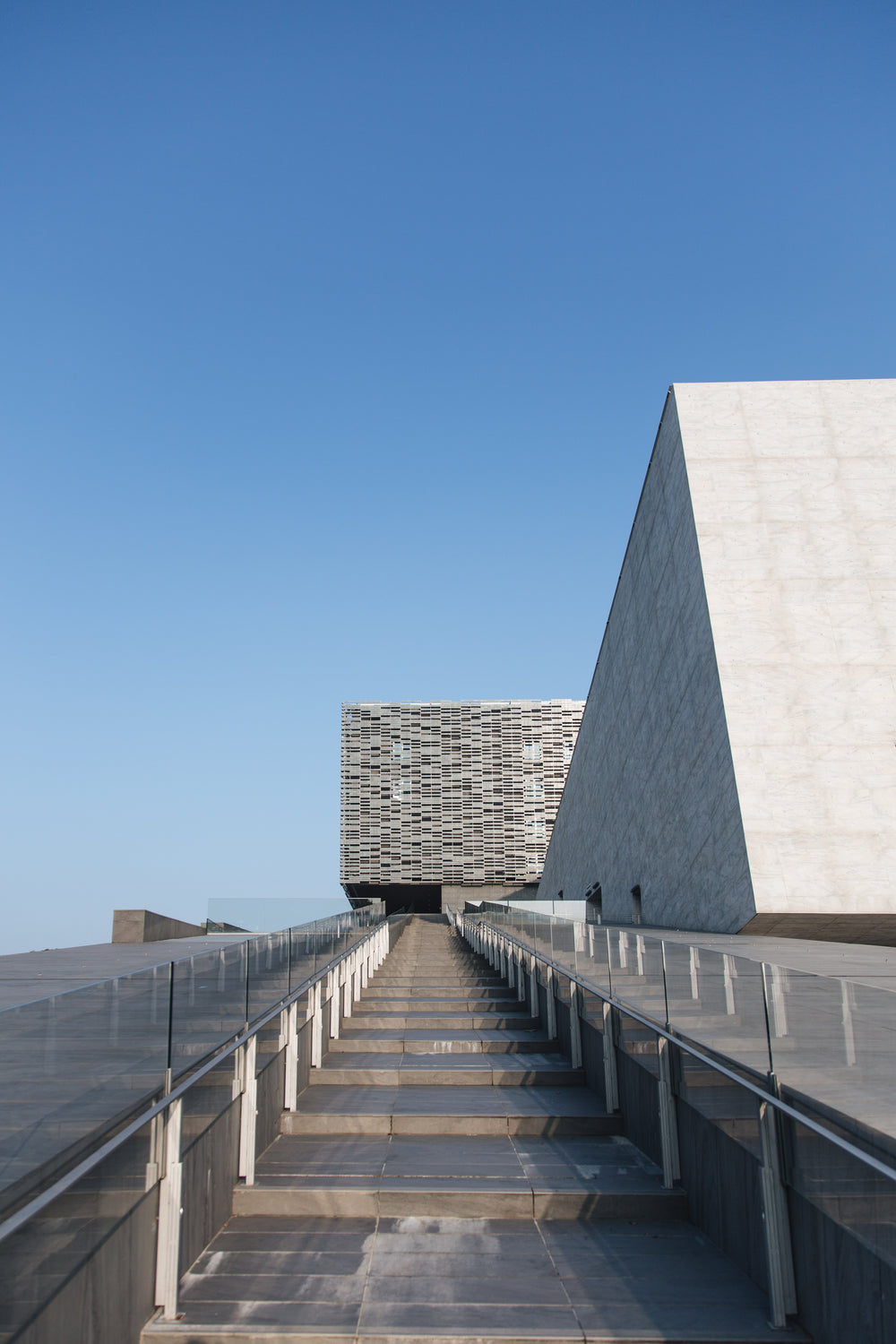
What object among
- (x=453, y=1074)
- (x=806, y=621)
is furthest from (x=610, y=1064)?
(x=806, y=621)

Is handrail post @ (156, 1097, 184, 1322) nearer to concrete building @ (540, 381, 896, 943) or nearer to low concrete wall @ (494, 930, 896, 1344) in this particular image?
low concrete wall @ (494, 930, 896, 1344)

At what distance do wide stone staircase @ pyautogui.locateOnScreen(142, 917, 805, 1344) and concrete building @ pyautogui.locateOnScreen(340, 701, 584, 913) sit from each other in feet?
186

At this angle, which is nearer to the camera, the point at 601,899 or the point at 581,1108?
the point at 581,1108

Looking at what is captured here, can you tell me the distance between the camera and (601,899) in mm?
31781

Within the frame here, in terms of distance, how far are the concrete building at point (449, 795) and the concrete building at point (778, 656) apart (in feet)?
141

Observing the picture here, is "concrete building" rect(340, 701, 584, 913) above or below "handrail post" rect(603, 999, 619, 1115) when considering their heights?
above

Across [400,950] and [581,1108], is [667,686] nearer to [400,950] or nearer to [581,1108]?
[400,950]

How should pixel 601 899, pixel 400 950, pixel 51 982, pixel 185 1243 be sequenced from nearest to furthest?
pixel 185 1243 → pixel 51 982 → pixel 400 950 → pixel 601 899

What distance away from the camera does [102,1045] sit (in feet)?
11.8

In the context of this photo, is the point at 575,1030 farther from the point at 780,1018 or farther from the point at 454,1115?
the point at 780,1018

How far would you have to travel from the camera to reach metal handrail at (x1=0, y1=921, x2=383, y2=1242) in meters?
2.81

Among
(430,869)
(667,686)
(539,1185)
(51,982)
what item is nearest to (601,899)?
(667,686)

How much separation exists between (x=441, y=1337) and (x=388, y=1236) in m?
1.14

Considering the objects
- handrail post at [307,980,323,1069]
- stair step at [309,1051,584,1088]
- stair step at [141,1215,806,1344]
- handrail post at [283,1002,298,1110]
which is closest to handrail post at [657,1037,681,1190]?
stair step at [141,1215,806,1344]
